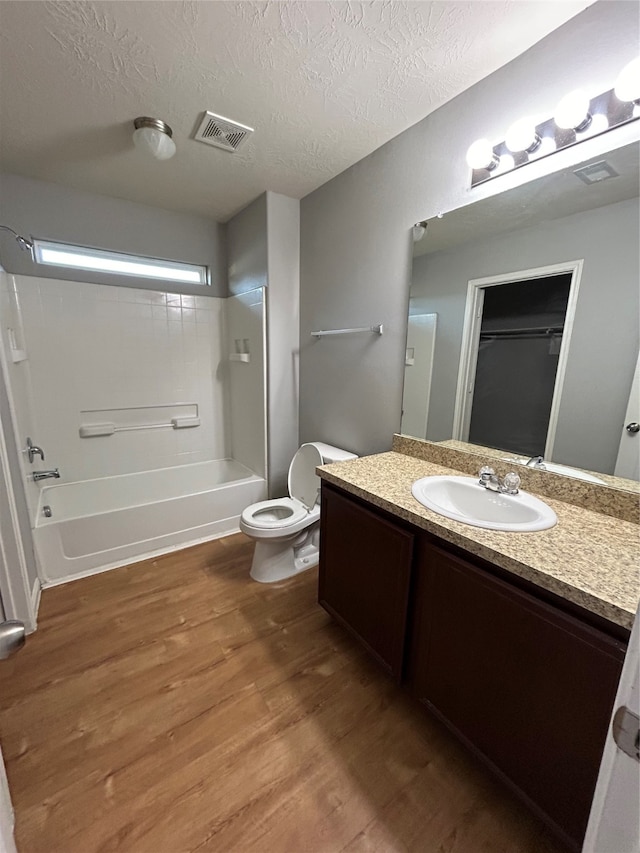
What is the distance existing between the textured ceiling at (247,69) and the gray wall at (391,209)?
89 mm

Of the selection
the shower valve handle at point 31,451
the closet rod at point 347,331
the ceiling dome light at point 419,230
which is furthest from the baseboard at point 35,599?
the ceiling dome light at point 419,230

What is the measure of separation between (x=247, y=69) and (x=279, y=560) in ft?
7.64

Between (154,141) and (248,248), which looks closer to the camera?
(154,141)

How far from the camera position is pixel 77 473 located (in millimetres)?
2584

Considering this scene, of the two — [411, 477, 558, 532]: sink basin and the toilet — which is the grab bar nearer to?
the toilet

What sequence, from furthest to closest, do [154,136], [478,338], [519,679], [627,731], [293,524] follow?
[293,524] → [154,136] → [478,338] → [519,679] → [627,731]

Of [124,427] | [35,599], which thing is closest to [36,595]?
[35,599]

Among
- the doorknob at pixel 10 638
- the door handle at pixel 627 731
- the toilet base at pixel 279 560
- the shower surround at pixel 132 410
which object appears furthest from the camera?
the shower surround at pixel 132 410

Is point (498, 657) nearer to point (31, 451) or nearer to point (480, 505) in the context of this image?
point (480, 505)

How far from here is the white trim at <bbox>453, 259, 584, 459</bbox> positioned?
120cm

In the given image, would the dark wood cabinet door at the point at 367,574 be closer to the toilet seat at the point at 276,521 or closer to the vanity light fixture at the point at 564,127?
the toilet seat at the point at 276,521

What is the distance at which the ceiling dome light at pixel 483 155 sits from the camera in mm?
1359

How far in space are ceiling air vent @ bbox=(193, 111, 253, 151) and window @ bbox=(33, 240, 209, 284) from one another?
120 cm

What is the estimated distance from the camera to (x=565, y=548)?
3.10 feet
